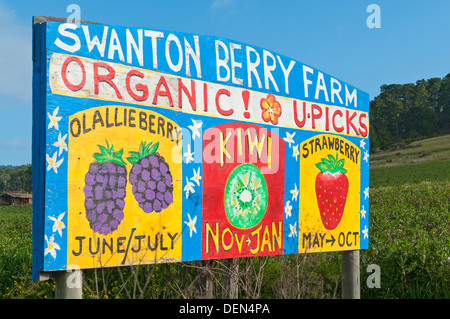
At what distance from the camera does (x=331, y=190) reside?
4.75m

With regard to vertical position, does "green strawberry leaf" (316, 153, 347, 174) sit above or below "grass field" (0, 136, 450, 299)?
above

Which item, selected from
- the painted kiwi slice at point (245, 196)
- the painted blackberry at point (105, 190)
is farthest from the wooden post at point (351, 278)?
the painted blackberry at point (105, 190)

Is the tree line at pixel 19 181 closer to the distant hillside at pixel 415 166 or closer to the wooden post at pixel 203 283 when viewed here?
the distant hillside at pixel 415 166

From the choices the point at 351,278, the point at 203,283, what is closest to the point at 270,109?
the point at 203,283

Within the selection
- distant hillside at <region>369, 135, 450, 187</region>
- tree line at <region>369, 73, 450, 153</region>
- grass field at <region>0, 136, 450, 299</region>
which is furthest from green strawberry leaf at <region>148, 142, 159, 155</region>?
tree line at <region>369, 73, 450, 153</region>

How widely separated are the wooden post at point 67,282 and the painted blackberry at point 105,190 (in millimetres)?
334

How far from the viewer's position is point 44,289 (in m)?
6.33

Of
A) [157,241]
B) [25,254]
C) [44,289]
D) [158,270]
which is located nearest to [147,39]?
[157,241]

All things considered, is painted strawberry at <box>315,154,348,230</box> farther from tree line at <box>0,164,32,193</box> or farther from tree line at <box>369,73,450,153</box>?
Result: tree line at <box>0,164,32,193</box>

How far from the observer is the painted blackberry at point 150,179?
3271 millimetres

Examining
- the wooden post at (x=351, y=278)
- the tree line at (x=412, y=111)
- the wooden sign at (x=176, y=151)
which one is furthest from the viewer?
the tree line at (x=412, y=111)

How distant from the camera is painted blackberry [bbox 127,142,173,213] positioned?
3271 millimetres

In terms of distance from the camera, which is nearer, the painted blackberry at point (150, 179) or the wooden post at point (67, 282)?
the wooden post at point (67, 282)

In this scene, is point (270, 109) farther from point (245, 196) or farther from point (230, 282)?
point (230, 282)
